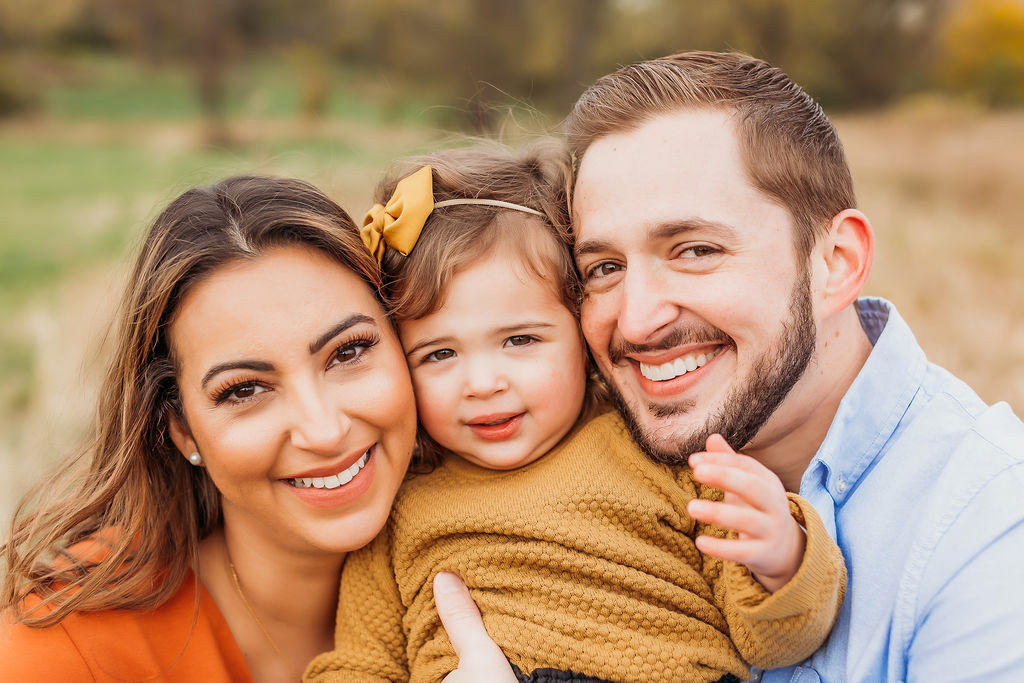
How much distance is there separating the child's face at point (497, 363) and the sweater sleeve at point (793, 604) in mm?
798

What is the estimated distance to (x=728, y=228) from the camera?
8.23 feet

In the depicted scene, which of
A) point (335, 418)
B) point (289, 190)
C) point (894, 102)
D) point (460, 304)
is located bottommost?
point (894, 102)

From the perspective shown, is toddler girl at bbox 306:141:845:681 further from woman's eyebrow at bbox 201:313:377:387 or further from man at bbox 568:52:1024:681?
woman's eyebrow at bbox 201:313:377:387

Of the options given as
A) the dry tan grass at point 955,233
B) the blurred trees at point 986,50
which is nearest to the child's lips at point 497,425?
the dry tan grass at point 955,233

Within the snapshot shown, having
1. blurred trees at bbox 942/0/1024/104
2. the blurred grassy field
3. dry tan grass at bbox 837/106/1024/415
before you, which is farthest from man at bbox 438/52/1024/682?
blurred trees at bbox 942/0/1024/104

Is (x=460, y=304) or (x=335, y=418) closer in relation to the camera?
(x=335, y=418)

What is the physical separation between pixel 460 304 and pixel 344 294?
401 millimetres

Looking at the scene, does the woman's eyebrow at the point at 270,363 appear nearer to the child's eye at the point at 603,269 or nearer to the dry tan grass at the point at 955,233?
the child's eye at the point at 603,269

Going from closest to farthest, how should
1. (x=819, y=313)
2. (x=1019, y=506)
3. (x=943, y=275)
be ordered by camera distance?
(x=1019, y=506) → (x=819, y=313) → (x=943, y=275)

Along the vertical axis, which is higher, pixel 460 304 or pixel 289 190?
pixel 289 190

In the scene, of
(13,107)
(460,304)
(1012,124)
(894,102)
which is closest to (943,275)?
(460,304)

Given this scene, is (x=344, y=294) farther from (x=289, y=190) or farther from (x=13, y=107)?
(x=13, y=107)

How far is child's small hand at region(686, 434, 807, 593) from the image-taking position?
80.4 inches

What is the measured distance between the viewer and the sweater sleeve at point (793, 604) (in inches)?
85.0
